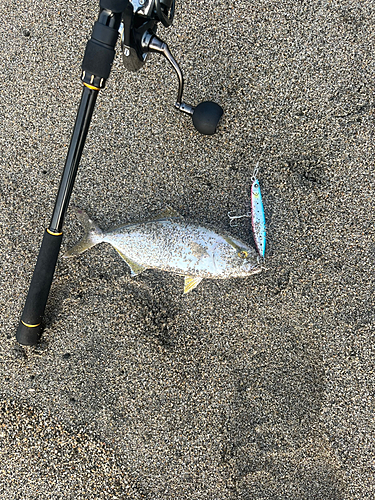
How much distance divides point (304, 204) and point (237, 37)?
109 centimetres

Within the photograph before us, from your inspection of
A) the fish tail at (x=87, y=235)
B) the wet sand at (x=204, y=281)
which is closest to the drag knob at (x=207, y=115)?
the wet sand at (x=204, y=281)

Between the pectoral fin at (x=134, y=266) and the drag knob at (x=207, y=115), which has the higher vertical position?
the drag knob at (x=207, y=115)

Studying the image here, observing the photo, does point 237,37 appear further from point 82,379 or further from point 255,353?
point 82,379

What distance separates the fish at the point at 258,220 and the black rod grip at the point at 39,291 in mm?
1077

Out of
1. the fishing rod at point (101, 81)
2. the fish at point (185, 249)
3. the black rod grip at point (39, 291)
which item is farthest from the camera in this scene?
the fish at point (185, 249)

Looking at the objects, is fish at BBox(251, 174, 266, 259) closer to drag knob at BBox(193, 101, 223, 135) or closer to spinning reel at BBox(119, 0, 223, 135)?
drag knob at BBox(193, 101, 223, 135)

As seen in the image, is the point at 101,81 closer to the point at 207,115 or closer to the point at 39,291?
the point at 207,115

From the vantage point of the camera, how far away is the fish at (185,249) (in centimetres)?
185

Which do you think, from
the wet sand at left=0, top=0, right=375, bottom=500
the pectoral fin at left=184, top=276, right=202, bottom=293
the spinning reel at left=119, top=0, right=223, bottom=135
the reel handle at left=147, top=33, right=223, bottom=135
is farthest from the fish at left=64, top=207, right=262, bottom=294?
the spinning reel at left=119, top=0, right=223, bottom=135

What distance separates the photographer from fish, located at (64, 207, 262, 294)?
6.06 feet

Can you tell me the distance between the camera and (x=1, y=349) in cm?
198

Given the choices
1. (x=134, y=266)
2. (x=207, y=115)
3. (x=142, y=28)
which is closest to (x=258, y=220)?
(x=207, y=115)

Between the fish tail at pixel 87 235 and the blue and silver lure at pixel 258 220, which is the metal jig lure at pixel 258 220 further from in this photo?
the fish tail at pixel 87 235

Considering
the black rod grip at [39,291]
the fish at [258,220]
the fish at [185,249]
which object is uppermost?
the fish at [258,220]
